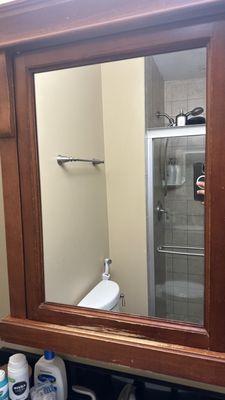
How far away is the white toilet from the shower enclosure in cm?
10

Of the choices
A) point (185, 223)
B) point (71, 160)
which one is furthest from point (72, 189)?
point (185, 223)

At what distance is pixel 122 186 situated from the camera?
91 centimetres

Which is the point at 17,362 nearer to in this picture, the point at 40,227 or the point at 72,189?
the point at 40,227

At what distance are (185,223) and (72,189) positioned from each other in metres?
0.38

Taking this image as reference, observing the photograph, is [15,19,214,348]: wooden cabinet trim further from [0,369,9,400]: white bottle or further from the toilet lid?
[0,369,9,400]: white bottle

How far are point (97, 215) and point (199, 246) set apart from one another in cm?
35

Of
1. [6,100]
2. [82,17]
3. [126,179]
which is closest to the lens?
[82,17]

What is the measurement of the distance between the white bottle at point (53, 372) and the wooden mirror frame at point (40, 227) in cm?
10

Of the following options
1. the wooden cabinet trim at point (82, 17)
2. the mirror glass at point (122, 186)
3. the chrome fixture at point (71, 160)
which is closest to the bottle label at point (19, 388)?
the mirror glass at point (122, 186)

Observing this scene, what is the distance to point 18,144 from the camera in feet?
2.72

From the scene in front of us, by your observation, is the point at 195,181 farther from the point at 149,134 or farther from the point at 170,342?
the point at 170,342

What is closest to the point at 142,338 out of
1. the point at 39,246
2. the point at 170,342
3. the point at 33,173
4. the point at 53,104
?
the point at 170,342

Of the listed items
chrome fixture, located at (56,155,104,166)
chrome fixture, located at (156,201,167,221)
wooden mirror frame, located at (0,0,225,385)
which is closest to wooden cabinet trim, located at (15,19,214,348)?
wooden mirror frame, located at (0,0,225,385)

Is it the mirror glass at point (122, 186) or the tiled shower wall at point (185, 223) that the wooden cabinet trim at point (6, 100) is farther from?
the tiled shower wall at point (185, 223)
